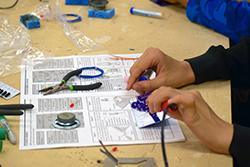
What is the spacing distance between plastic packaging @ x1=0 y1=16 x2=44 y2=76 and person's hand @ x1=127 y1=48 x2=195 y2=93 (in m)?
0.29

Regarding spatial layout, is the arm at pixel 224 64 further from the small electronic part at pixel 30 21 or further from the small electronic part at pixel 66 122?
the small electronic part at pixel 30 21

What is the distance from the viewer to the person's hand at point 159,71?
1.09m

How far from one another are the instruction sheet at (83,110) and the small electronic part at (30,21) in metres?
0.22

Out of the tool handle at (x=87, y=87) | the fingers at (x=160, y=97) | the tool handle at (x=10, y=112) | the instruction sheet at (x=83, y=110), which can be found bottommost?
the instruction sheet at (x=83, y=110)

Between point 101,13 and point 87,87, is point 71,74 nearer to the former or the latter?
point 87,87

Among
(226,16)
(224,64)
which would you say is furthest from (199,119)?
(226,16)

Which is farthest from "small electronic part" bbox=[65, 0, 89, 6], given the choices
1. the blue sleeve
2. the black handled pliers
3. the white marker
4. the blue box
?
the black handled pliers

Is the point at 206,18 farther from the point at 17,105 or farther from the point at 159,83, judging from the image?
the point at 17,105

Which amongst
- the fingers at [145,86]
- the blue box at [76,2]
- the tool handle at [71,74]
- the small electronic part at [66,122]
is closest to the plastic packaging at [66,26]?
the blue box at [76,2]

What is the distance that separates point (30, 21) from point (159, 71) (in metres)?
0.48

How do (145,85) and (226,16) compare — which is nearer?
(145,85)

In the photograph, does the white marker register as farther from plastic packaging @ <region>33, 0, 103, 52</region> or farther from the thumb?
the thumb

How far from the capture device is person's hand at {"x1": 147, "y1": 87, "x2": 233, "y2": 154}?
91cm

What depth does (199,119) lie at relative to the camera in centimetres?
92
